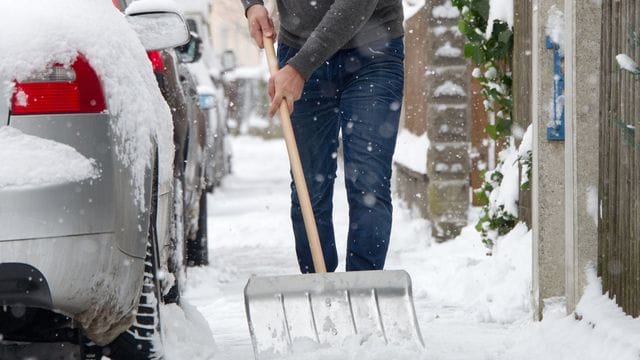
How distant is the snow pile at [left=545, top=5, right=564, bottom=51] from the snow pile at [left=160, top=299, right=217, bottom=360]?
1.81 metres

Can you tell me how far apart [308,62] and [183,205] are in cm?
162

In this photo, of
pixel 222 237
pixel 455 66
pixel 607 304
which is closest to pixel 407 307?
pixel 607 304

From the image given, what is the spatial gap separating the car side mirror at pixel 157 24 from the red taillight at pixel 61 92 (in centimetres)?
88

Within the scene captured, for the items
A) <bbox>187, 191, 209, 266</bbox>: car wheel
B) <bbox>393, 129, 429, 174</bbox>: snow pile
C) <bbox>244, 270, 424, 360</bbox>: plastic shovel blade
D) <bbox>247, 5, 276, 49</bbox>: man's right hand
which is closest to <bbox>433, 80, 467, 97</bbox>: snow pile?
<bbox>393, 129, 429, 174</bbox>: snow pile

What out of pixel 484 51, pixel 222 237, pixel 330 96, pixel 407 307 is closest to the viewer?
pixel 407 307

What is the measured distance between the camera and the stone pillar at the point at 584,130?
14.0 ft

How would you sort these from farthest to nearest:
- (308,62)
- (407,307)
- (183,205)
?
(183,205)
(308,62)
(407,307)

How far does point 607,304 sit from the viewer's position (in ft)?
13.5

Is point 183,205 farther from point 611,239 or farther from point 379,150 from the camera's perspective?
point 611,239

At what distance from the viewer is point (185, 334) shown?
4637mm

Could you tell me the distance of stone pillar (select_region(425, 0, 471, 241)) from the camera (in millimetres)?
8641

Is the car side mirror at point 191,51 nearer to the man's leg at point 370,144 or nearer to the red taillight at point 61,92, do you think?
the man's leg at point 370,144

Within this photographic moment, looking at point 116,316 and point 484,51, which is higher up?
point 484,51

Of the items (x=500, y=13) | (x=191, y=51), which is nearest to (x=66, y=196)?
(x=191, y=51)
